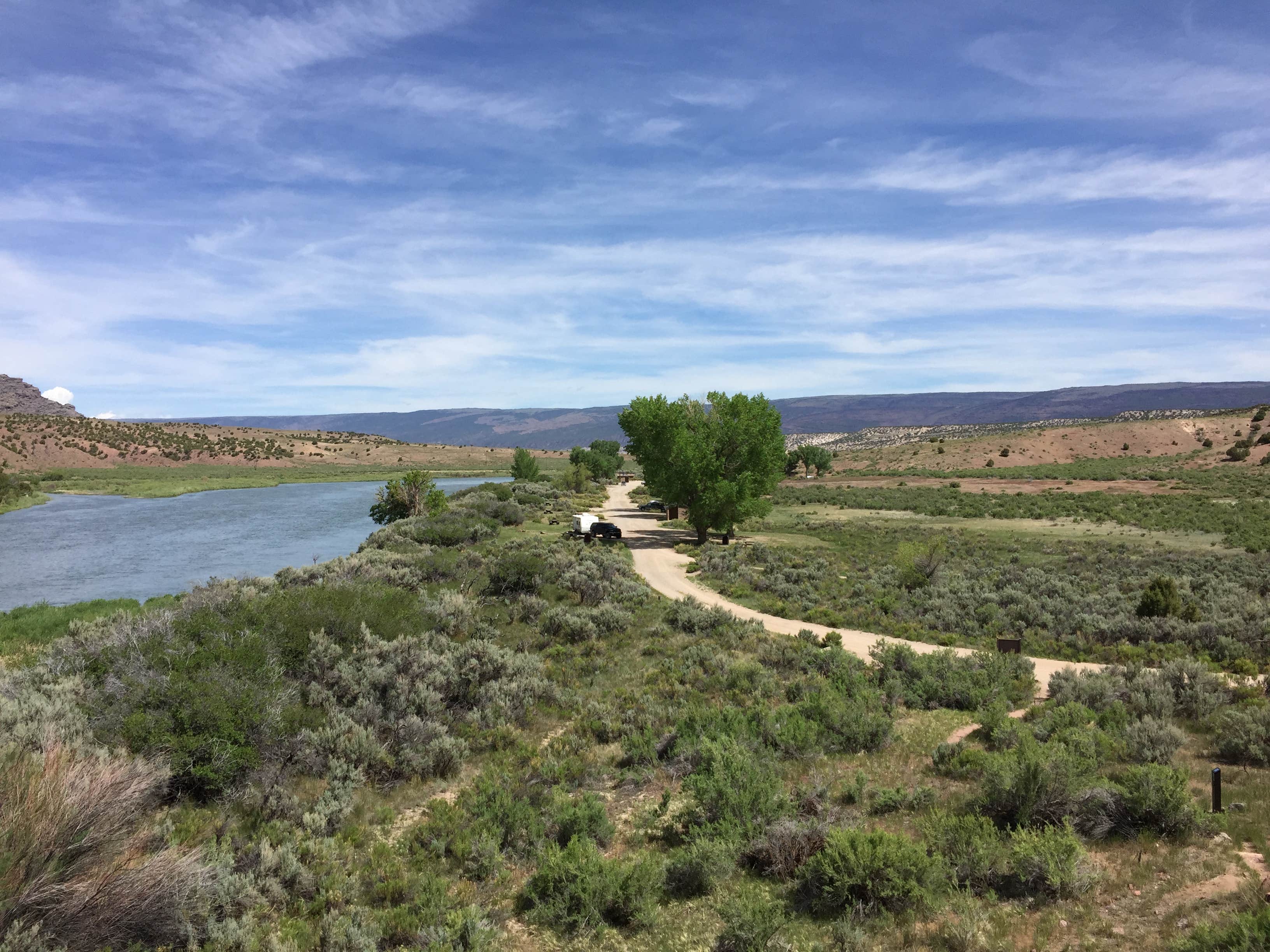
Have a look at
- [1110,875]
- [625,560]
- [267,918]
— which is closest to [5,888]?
[267,918]

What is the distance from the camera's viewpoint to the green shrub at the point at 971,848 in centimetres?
750

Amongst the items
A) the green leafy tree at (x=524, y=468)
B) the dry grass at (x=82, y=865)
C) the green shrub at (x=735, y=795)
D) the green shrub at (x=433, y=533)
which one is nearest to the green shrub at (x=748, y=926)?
the green shrub at (x=735, y=795)

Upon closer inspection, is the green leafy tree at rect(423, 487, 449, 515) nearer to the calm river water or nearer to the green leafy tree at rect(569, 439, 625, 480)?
the calm river water

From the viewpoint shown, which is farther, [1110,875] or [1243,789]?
[1243,789]

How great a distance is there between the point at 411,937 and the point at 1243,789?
1108 centimetres

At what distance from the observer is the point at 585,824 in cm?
900

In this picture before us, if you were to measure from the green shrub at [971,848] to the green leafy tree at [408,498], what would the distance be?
43.2 meters

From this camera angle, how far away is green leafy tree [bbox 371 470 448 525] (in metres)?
49.8

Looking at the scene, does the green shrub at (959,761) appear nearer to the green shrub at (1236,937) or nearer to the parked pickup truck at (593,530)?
the green shrub at (1236,937)

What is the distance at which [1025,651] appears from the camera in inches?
728

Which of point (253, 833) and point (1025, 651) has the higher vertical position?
point (253, 833)

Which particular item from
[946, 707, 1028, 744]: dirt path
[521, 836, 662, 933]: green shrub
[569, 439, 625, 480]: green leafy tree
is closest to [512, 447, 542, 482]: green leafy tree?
[569, 439, 625, 480]: green leafy tree

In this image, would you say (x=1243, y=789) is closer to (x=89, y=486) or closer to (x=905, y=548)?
(x=905, y=548)

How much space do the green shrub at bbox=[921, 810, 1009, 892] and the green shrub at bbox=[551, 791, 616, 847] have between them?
4.13 metres
